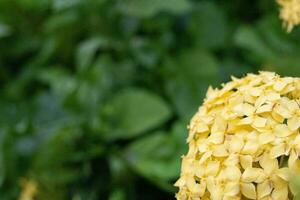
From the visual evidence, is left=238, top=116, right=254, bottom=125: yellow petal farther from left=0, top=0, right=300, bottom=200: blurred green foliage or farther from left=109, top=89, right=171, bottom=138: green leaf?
left=109, top=89, right=171, bottom=138: green leaf

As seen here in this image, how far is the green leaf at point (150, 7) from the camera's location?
7.17 ft

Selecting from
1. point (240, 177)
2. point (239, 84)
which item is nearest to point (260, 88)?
point (239, 84)

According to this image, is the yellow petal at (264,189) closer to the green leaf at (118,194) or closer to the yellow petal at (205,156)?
the yellow petal at (205,156)

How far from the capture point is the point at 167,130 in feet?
7.56

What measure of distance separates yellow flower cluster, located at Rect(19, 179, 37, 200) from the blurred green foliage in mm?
29

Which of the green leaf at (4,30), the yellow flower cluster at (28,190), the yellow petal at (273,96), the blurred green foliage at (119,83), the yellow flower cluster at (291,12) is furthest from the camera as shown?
the green leaf at (4,30)

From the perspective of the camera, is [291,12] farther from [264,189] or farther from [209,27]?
[209,27]

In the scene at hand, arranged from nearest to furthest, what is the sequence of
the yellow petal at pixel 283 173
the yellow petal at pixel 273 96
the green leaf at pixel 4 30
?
the yellow petal at pixel 283 173, the yellow petal at pixel 273 96, the green leaf at pixel 4 30

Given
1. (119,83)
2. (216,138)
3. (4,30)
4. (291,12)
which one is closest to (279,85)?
(216,138)

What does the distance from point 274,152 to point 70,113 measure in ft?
3.73

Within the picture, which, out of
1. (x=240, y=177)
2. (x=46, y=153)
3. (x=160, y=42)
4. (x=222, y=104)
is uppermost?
(x=160, y=42)

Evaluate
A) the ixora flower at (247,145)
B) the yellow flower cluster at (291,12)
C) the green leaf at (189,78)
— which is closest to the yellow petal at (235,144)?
the ixora flower at (247,145)

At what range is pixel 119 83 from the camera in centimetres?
237

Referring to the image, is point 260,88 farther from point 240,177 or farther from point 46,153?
point 46,153
